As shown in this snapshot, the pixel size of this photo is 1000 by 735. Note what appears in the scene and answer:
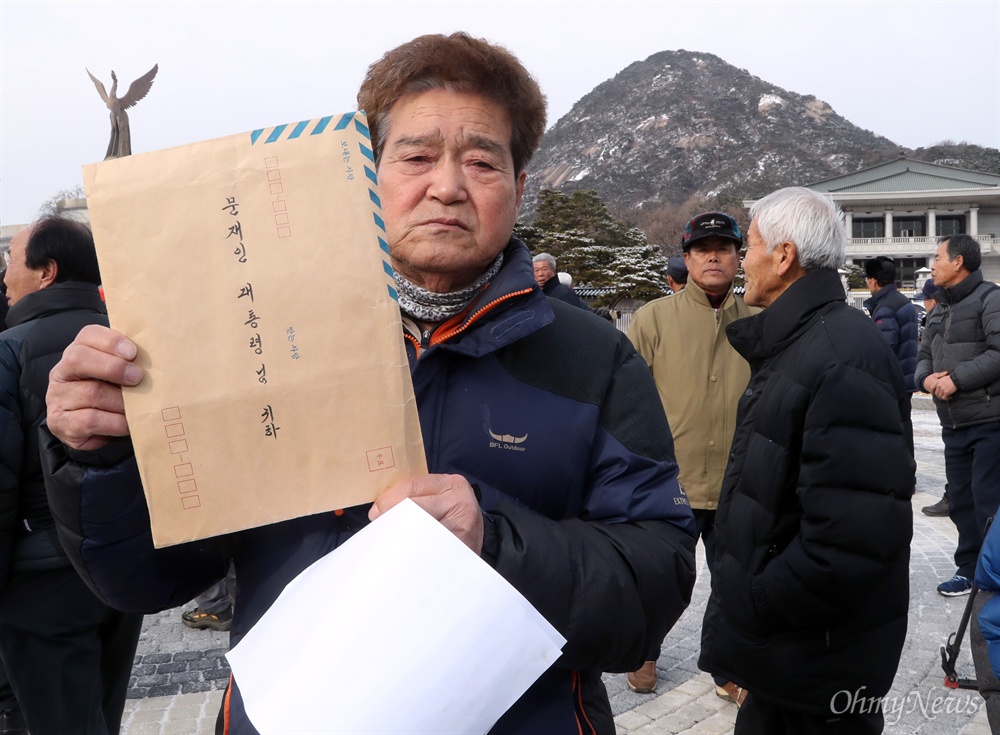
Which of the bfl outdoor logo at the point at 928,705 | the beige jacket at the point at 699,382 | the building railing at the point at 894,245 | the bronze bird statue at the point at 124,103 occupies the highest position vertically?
the bronze bird statue at the point at 124,103

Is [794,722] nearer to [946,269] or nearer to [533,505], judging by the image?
[533,505]

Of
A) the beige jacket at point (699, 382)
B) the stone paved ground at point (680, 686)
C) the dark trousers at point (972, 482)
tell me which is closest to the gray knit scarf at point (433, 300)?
the beige jacket at point (699, 382)

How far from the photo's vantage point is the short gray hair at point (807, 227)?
112 inches

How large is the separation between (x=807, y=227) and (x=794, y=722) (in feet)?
5.58

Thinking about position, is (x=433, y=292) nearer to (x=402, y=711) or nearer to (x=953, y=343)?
(x=402, y=711)

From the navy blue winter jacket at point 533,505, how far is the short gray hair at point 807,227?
153 cm

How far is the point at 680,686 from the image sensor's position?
161 inches

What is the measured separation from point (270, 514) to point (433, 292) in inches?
23.0

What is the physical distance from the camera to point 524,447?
57.1 inches

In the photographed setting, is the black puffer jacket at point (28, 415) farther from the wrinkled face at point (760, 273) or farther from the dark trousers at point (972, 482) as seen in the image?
the dark trousers at point (972, 482)

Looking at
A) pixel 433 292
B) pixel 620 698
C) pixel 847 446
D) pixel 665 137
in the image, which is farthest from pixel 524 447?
pixel 665 137

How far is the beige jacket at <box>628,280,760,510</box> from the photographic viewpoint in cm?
405

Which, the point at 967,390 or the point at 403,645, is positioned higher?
the point at 403,645

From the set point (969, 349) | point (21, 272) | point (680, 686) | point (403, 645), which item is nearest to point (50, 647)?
point (21, 272)
